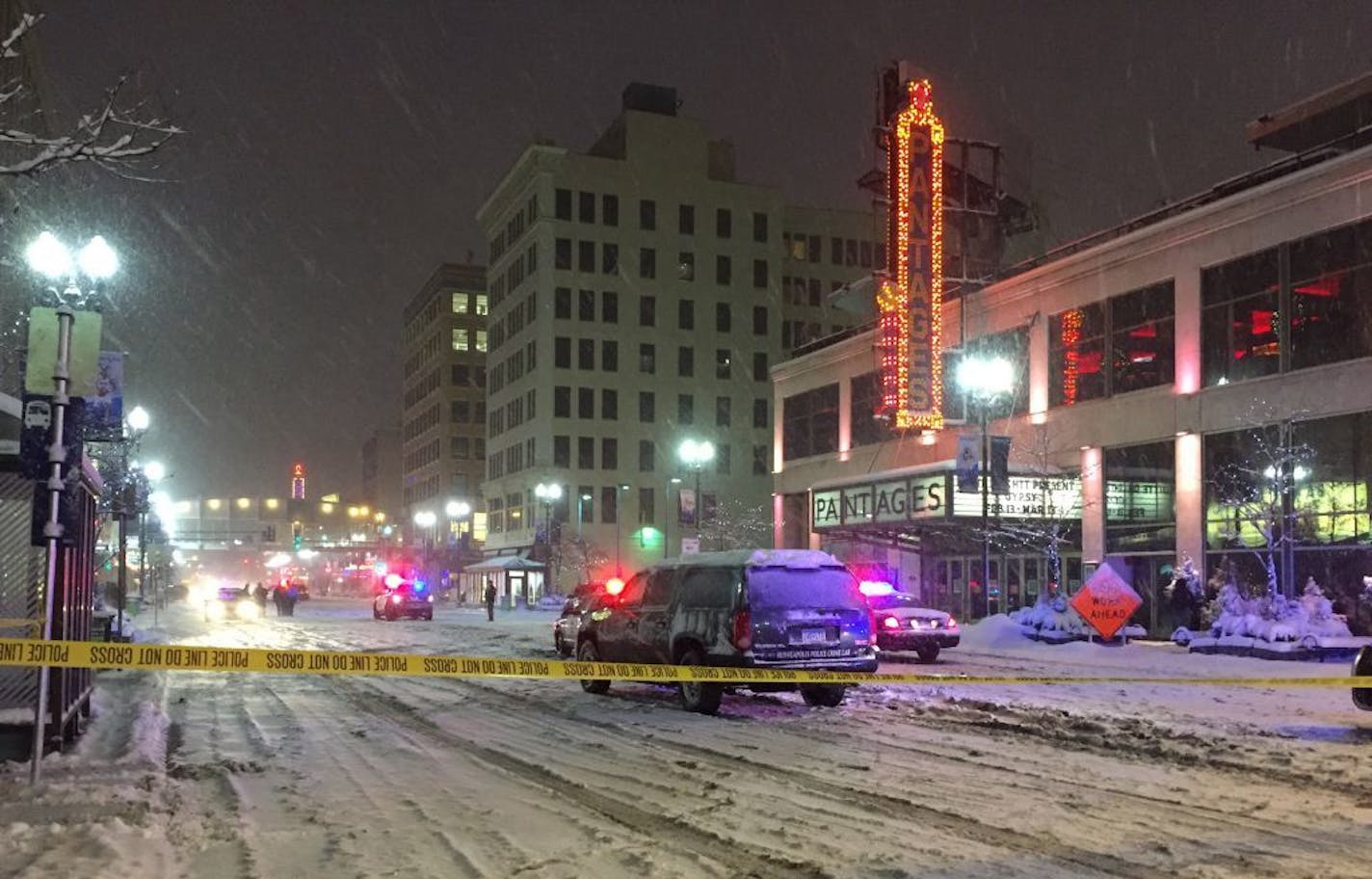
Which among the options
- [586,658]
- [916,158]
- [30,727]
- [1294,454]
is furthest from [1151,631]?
[30,727]

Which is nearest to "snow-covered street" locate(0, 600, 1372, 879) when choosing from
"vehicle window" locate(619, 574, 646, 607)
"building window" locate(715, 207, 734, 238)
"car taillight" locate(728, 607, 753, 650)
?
"car taillight" locate(728, 607, 753, 650)

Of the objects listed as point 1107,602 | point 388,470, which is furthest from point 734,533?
point 388,470

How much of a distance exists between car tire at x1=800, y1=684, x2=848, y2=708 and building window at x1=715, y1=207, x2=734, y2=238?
7336cm

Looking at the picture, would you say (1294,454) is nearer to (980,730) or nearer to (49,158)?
(980,730)

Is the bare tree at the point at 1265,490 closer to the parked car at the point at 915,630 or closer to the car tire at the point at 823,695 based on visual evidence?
the parked car at the point at 915,630

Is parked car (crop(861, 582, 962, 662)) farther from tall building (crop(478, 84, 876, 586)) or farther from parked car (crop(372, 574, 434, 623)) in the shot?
tall building (crop(478, 84, 876, 586))

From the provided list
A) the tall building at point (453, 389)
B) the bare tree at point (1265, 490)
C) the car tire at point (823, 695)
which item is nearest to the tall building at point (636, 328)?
the tall building at point (453, 389)

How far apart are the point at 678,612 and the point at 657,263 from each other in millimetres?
70375

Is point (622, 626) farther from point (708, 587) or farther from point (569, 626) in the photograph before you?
point (569, 626)

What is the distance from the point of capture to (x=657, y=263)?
83.8 m

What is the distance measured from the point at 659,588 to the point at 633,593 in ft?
2.43

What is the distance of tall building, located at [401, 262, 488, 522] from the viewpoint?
365ft

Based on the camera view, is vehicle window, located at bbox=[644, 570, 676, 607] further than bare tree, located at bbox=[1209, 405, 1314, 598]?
No

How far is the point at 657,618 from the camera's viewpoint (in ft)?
50.1
